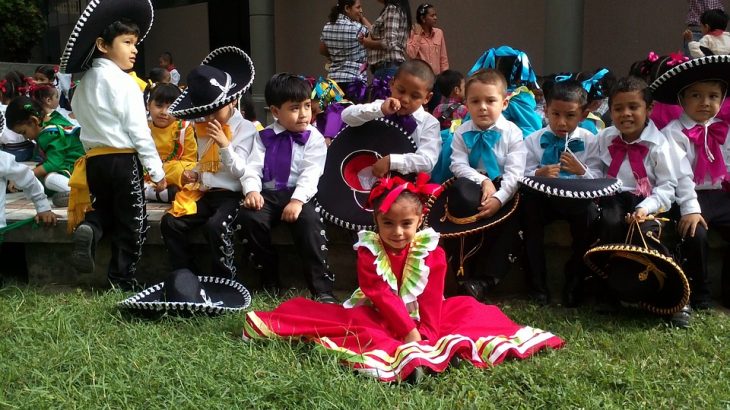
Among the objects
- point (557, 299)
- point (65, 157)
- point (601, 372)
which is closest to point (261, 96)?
point (65, 157)

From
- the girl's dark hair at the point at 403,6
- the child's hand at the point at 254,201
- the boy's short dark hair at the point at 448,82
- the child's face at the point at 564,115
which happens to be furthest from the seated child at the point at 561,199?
the girl's dark hair at the point at 403,6

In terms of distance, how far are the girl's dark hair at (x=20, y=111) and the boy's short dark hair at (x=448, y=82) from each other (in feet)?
11.6

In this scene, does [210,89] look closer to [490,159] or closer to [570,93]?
[490,159]

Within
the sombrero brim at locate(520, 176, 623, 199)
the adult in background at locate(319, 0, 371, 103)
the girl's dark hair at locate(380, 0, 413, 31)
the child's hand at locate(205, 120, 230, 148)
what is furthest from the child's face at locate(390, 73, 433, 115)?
the girl's dark hair at locate(380, 0, 413, 31)

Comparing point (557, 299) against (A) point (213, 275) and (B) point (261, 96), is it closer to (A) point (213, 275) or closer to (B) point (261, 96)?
(A) point (213, 275)

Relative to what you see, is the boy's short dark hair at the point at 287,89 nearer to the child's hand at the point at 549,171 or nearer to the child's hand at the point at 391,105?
the child's hand at the point at 391,105

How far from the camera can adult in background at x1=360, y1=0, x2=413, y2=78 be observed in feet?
25.2

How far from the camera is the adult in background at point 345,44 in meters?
7.68

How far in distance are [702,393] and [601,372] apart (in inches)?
14.4

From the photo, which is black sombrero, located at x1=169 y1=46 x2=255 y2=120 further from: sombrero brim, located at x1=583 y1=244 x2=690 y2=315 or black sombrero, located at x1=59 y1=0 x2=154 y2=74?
sombrero brim, located at x1=583 y1=244 x2=690 y2=315

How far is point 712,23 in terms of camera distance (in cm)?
737

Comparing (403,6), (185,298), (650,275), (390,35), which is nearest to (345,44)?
(390,35)

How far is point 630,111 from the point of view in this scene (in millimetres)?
3893

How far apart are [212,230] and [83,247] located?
0.71 metres
